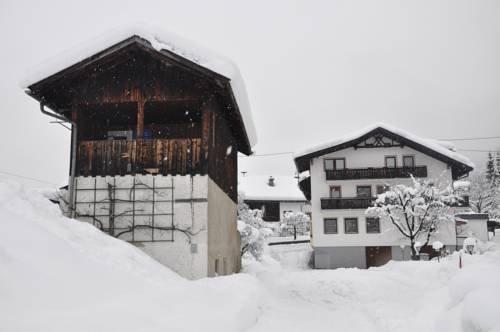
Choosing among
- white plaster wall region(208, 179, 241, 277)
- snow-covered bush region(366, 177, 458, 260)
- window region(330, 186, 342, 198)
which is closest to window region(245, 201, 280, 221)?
window region(330, 186, 342, 198)

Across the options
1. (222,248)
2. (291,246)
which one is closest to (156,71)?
(222,248)

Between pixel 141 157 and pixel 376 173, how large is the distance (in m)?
23.5

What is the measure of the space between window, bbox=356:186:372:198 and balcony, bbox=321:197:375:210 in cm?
109

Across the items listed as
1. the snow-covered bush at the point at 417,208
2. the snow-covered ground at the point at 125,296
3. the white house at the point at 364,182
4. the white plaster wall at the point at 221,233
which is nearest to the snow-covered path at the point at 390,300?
the snow-covered ground at the point at 125,296

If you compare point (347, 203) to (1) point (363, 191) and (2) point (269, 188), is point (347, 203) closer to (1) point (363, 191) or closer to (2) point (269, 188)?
(1) point (363, 191)

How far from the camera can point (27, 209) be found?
816 cm

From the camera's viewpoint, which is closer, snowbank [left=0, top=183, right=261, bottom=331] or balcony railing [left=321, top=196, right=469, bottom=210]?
snowbank [left=0, top=183, right=261, bottom=331]

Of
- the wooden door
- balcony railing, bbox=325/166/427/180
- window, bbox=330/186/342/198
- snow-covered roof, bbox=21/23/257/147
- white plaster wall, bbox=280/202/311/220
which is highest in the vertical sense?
snow-covered roof, bbox=21/23/257/147

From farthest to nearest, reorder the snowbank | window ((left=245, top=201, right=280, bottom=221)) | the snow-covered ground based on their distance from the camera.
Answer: window ((left=245, top=201, right=280, bottom=221)) → the snow-covered ground → the snowbank

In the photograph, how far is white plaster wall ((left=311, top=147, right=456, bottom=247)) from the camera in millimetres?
32406

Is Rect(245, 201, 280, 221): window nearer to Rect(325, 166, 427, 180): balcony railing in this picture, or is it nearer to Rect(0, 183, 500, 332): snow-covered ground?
Rect(325, 166, 427, 180): balcony railing

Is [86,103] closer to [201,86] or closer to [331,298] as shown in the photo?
[201,86]

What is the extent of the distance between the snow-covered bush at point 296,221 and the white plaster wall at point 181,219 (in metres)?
39.3

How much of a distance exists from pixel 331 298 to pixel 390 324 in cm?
596
